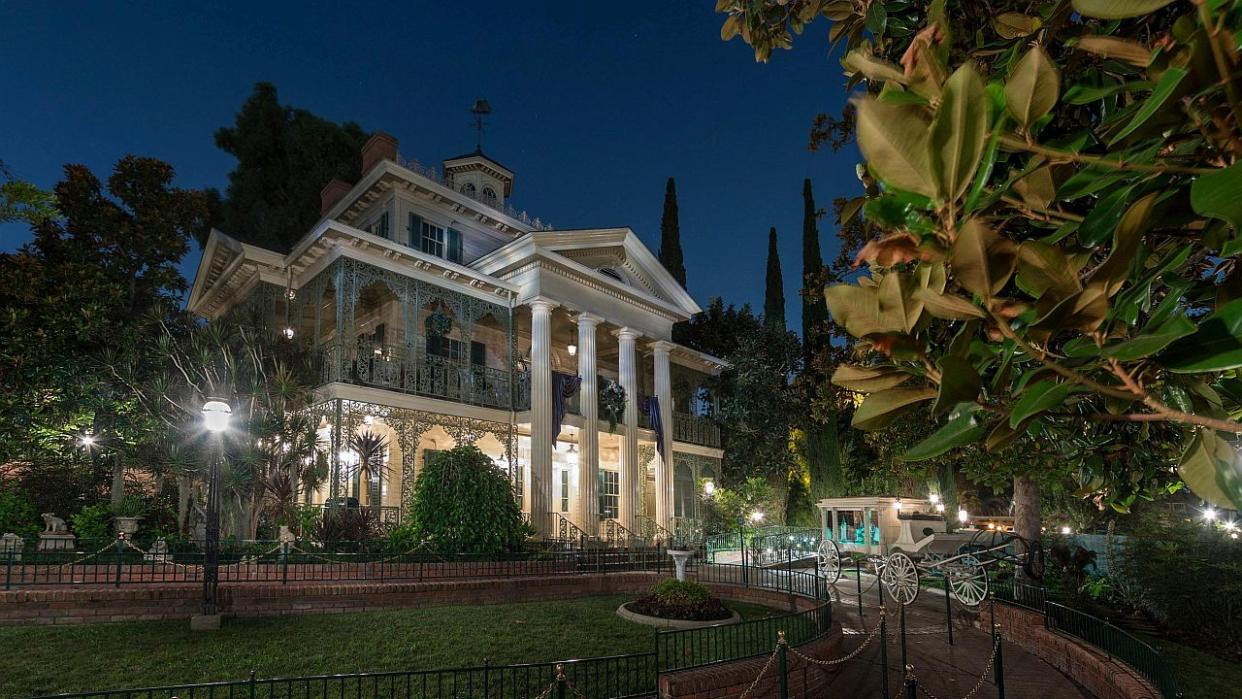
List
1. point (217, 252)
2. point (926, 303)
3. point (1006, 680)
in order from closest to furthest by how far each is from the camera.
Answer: point (926, 303)
point (1006, 680)
point (217, 252)

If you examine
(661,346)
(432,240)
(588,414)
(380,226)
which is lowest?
(588,414)

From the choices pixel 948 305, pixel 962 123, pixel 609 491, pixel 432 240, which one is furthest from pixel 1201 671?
pixel 432 240

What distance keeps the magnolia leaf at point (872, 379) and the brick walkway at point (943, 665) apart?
8.62 m

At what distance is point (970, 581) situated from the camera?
12570 millimetres

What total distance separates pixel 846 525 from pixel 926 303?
966 inches

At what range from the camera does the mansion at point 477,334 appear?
20.0 metres

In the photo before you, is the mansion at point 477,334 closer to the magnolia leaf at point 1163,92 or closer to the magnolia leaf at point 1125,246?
the magnolia leaf at point 1125,246

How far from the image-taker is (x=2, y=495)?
60.2 ft

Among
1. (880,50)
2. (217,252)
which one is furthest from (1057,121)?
(217,252)

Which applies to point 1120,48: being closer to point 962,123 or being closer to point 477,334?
point 962,123

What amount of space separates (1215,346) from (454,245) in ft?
85.1

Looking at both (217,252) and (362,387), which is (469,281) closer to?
(362,387)

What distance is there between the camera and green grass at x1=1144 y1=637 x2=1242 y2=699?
32.4 ft

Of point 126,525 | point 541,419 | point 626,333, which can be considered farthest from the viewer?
point 626,333
